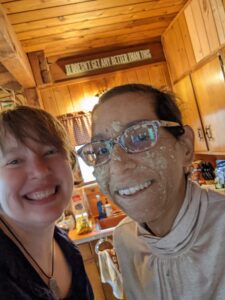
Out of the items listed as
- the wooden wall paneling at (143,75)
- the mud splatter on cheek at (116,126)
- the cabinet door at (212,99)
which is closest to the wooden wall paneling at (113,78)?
the wooden wall paneling at (143,75)

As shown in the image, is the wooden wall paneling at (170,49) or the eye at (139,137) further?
the wooden wall paneling at (170,49)

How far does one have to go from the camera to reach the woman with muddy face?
0.77m

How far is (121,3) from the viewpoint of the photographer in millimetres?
2146

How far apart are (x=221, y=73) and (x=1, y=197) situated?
5.76ft

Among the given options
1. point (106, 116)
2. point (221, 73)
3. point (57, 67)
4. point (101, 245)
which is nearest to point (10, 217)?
point (106, 116)

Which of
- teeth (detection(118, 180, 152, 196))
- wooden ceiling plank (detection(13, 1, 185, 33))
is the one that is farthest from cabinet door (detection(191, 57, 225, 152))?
teeth (detection(118, 180, 152, 196))

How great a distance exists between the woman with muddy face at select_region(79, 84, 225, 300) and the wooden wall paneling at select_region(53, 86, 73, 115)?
222 centimetres

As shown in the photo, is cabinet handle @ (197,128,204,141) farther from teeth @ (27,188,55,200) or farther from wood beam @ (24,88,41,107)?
teeth @ (27,188,55,200)

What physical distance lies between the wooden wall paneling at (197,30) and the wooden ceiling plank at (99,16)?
13 cm

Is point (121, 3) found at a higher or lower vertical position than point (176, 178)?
higher

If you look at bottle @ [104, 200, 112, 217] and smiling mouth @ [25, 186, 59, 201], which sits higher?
smiling mouth @ [25, 186, 59, 201]

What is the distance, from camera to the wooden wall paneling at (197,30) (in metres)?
2.25

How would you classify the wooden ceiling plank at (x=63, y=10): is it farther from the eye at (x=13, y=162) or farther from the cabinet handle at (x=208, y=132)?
the eye at (x=13, y=162)

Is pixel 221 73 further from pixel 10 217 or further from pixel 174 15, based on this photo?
pixel 10 217
